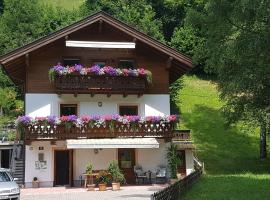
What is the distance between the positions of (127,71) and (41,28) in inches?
1606

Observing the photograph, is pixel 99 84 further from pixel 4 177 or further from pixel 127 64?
pixel 4 177

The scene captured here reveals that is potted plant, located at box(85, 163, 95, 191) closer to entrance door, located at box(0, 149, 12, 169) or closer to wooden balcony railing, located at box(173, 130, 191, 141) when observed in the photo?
wooden balcony railing, located at box(173, 130, 191, 141)

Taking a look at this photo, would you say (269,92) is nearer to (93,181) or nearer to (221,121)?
(93,181)

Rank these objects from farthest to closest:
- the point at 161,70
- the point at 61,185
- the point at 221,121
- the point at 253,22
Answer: the point at 221,121, the point at 161,70, the point at 61,185, the point at 253,22

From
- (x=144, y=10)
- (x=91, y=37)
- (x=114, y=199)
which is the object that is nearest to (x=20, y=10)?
(x=144, y=10)

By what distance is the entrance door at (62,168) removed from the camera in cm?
2728

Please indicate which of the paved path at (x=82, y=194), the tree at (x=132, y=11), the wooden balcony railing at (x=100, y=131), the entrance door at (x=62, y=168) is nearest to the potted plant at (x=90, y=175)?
the paved path at (x=82, y=194)

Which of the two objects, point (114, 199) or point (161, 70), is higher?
point (161, 70)

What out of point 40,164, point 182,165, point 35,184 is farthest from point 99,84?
point 182,165

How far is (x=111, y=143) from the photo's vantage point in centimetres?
2558

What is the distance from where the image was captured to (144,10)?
2660 inches

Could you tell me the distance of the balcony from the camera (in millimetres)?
25859

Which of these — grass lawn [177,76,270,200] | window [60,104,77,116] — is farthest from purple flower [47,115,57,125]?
grass lawn [177,76,270,200]

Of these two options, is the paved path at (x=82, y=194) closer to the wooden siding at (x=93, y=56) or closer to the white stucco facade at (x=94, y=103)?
the white stucco facade at (x=94, y=103)
